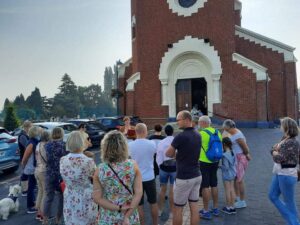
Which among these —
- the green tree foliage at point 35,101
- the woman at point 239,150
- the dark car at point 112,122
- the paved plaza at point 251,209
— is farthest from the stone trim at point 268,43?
the green tree foliage at point 35,101

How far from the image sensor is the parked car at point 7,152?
830 cm

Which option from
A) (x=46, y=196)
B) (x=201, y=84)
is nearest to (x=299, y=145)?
(x=46, y=196)

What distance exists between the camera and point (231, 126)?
530cm

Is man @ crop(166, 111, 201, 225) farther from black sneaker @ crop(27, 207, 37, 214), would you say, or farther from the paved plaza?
black sneaker @ crop(27, 207, 37, 214)

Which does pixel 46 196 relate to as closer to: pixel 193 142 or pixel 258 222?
pixel 193 142

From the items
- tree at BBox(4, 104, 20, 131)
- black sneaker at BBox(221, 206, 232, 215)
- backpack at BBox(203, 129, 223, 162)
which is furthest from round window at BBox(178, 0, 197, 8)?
tree at BBox(4, 104, 20, 131)

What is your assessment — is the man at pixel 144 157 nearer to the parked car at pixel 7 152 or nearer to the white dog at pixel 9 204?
the white dog at pixel 9 204

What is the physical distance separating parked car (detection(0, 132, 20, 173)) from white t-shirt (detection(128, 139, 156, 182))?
19.7 ft

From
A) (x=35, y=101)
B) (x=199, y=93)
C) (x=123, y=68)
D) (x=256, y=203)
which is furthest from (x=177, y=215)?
(x=35, y=101)

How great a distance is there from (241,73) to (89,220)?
1806cm

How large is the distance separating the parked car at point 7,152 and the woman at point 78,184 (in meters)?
5.84

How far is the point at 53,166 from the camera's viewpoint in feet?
14.9

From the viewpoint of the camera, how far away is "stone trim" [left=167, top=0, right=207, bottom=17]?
20.7 m

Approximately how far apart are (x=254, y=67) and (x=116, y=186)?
1856cm
